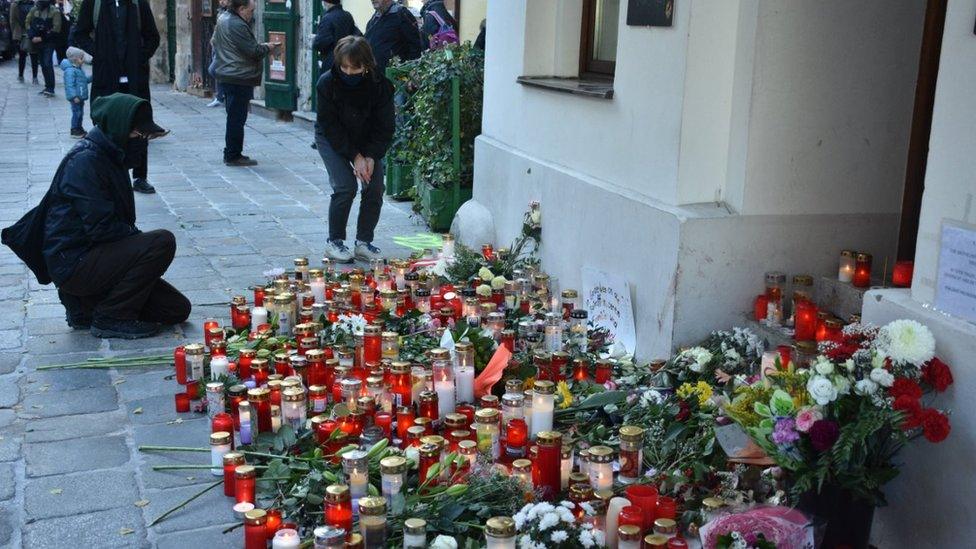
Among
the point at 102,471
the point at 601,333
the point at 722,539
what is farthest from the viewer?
Answer: the point at 601,333

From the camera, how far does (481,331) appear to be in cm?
526

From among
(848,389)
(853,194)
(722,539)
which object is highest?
(853,194)

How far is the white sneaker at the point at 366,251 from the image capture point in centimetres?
781

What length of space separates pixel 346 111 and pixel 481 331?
2.63m

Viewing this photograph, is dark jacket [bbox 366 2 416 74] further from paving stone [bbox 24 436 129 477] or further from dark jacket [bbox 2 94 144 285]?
paving stone [bbox 24 436 129 477]

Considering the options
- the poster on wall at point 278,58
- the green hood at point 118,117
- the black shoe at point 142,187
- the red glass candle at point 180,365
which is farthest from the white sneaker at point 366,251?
the poster on wall at point 278,58

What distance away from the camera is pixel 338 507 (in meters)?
3.46

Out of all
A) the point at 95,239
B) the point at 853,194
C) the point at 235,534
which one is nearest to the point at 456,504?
the point at 235,534

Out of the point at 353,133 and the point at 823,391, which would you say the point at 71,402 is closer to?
the point at 353,133

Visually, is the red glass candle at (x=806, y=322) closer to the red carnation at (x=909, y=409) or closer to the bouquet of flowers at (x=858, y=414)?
the bouquet of flowers at (x=858, y=414)

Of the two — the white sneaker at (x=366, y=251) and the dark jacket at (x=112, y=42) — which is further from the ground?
the dark jacket at (x=112, y=42)

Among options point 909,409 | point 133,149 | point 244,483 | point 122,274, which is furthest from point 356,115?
point 909,409

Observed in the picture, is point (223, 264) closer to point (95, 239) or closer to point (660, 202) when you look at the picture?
point (95, 239)

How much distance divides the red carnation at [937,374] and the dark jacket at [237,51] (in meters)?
9.31
